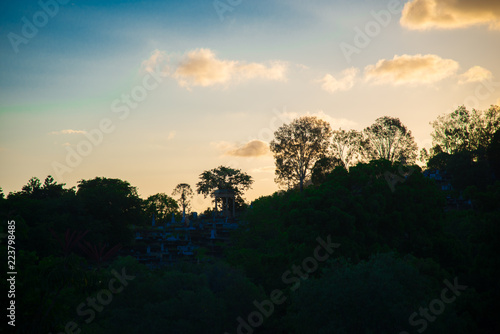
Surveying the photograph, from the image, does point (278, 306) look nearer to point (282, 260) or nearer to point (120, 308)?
point (282, 260)

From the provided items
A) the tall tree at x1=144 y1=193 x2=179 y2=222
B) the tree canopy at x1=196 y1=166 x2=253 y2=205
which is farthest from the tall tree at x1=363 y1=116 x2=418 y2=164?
the tall tree at x1=144 y1=193 x2=179 y2=222

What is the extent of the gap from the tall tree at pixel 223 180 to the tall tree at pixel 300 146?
2631cm

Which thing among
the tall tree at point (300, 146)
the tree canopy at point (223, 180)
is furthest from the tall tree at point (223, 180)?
the tall tree at point (300, 146)

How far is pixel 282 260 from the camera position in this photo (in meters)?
34.9

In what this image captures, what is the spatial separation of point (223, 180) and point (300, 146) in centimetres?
3103

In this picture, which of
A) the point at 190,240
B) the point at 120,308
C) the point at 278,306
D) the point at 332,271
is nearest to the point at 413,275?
the point at 332,271

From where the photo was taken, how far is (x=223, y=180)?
96.5 m

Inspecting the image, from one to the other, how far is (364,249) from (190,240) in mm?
28078
